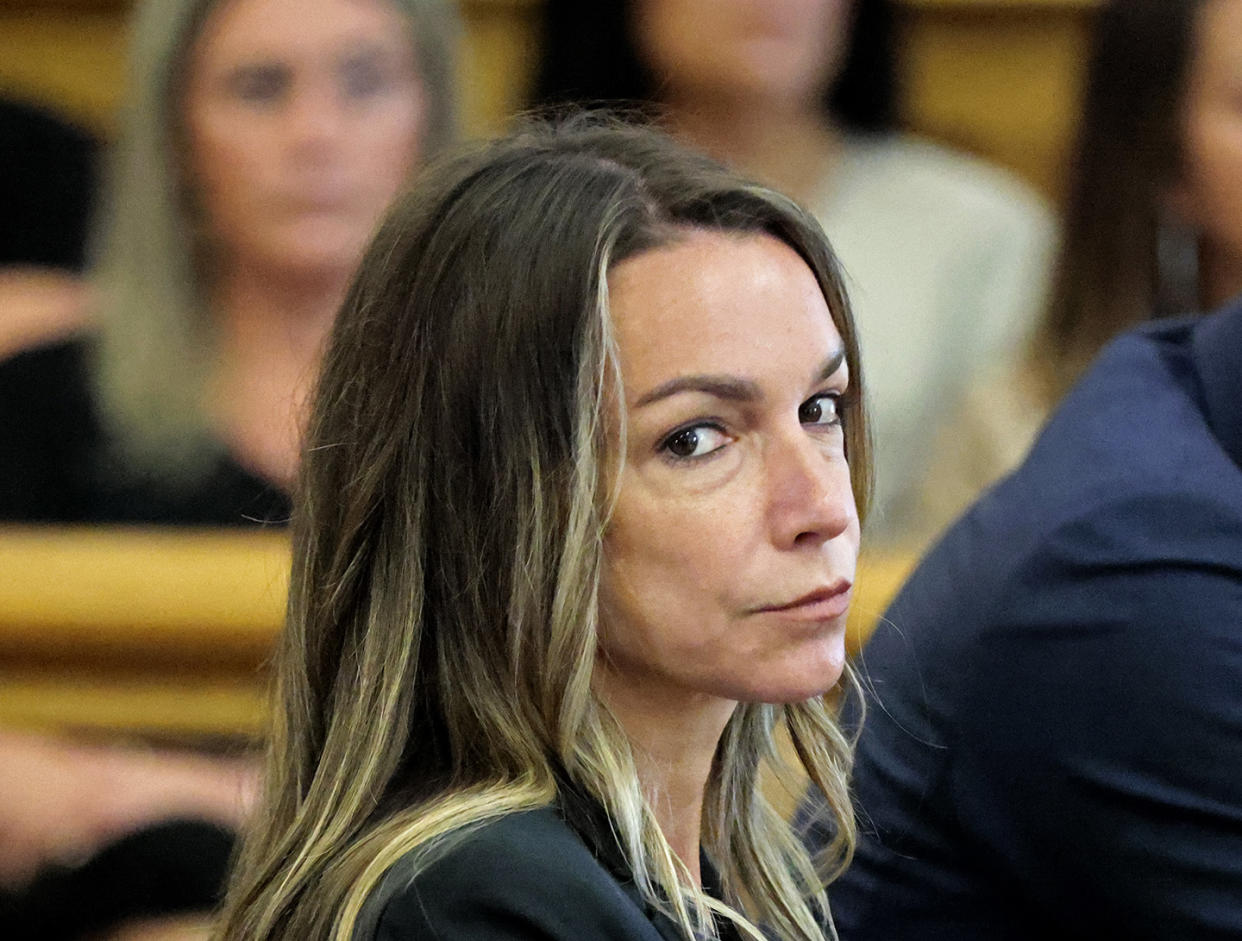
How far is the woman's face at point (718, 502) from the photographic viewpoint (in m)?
0.91

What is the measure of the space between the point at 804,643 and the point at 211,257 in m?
1.23

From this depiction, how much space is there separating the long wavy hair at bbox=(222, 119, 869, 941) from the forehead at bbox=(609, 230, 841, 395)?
0.01m

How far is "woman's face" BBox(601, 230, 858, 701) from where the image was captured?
2.98 feet

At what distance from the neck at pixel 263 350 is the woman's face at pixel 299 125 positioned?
0.02 metres

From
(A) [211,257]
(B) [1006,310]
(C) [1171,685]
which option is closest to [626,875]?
(C) [1171,685]

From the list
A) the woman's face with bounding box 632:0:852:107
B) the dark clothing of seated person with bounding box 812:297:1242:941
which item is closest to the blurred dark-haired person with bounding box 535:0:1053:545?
the woman's face with bounding box 632:0:852:107

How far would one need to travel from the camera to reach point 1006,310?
7.13 ft

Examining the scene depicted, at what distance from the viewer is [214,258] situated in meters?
1.99

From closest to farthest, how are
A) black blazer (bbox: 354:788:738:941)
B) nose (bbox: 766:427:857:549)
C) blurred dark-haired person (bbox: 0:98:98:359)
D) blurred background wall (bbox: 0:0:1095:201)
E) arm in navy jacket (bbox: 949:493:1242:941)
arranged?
black blazer (bbox: 354:788:738:941)
nose (bbox: 766:427:857:549)
arm in navy jacket (bbox: 949:493:1242:941)
blurred dark-haired person (bbox: 0:98:98:359)
blurred background wall (bbox: 0:0:1095:201)

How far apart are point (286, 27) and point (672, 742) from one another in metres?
1.24

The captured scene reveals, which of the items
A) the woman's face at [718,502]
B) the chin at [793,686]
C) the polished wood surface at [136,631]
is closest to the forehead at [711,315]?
the woman's face at [718,502]

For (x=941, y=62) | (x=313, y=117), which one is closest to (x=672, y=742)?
(x=313, y=117)

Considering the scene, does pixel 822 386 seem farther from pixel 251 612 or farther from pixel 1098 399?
pixel 251 612

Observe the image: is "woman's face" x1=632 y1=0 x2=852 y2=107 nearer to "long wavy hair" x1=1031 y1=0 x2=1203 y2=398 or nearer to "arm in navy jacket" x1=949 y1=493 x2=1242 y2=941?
"long wavy hair" x1=1031 y1=0 x2=1203 y2=398
